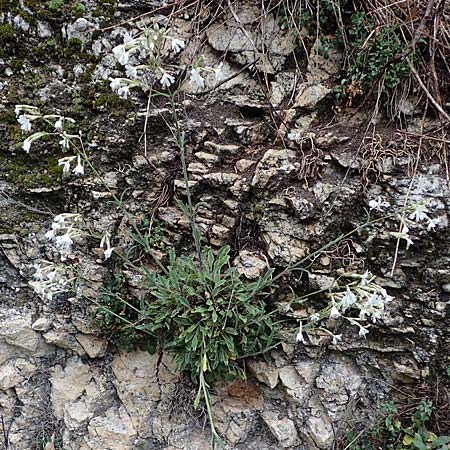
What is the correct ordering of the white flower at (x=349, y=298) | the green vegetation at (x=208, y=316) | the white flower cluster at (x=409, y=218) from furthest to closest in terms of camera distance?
the green vegetation at (x=208, y=316) < the white flower cluster at (x=409, y=218) < the white flower at (x=349, y=298)

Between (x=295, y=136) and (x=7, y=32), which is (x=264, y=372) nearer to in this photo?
(x=295, y=136)

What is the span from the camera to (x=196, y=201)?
8.26 feet

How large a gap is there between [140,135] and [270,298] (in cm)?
120

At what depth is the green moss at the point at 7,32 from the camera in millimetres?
2420

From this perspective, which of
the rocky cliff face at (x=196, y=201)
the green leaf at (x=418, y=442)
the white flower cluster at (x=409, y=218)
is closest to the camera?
the white flower cluster at (x=409, y=218)

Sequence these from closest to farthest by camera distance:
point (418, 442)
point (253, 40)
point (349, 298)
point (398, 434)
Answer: point (349, 298)
point (418, 442)
point (398, 434)
point (253, 40)

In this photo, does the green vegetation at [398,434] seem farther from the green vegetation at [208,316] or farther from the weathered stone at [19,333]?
the weathered stone at [19,333]

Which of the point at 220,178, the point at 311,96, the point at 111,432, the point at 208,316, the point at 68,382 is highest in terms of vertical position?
the point at 311,96

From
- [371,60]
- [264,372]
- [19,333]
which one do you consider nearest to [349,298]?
[264,372]

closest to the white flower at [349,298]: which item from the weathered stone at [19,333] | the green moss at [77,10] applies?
the weathered stone at [19,333]

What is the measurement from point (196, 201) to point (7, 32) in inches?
54.9

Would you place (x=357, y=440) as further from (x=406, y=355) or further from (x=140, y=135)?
(x=140, y=135)

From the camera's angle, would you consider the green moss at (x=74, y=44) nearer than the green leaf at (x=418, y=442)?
No

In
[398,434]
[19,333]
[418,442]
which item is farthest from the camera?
[19,333]
